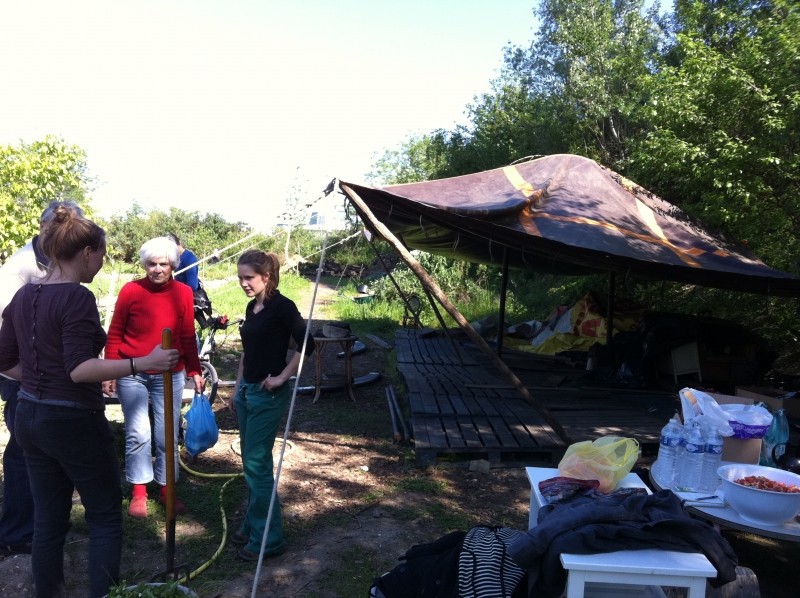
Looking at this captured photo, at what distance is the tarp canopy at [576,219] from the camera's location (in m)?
4.84

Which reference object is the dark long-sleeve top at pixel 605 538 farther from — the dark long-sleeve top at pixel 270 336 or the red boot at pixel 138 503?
the red boot at pixel 138 503

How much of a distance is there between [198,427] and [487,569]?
6.78 ft

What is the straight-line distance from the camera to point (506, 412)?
5.82 m

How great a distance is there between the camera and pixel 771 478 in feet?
7.79

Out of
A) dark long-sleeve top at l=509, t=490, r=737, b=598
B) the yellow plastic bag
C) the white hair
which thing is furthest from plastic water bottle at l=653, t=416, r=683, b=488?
the white hair

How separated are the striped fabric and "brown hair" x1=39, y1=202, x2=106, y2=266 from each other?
184cm

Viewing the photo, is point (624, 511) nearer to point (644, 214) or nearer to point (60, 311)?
point (60, 311)

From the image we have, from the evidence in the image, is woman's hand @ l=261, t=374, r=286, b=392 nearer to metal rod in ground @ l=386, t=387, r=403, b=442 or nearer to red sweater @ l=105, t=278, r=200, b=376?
red sweater @ l=105, t=278, r=200, b=376

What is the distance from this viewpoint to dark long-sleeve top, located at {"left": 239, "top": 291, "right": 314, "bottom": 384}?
124 inches

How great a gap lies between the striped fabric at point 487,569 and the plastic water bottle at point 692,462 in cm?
77

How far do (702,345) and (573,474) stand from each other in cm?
526

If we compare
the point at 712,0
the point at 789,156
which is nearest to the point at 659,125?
the point at 789,156

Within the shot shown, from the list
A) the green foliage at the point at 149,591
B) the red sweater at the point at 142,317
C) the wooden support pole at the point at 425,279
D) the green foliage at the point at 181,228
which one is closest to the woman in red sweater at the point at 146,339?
the red sweater at the point at 142,317

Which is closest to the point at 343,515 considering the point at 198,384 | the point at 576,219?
the point at 198,384
